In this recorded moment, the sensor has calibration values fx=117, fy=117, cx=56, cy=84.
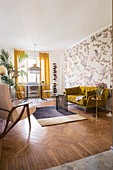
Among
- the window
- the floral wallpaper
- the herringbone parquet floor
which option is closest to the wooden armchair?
the herringbone parquet floor

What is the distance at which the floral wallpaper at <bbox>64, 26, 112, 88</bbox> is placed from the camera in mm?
4184

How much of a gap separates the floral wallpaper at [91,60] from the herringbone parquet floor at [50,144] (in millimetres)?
2367

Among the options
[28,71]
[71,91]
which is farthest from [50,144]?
[28,71]

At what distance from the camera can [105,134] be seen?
2217 mm

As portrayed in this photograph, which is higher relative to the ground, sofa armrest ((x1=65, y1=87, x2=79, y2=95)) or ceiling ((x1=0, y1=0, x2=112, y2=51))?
ceiling ((x1=0, y1=0, x2=112, y2=51))

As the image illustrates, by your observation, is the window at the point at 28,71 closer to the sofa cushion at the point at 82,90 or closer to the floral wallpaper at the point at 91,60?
the floral wallpaper at the point at 91,60

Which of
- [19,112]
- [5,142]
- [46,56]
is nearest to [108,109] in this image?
[19,112]

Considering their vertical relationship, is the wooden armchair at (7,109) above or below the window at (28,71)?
below

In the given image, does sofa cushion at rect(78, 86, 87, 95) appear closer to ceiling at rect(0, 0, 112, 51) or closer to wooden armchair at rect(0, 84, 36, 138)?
ceiling at rect(0, 0, 112, 51)

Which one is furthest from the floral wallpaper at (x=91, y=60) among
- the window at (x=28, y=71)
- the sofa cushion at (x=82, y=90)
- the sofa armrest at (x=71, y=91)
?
the window at (x=28, y=71)

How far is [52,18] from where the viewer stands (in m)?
3.68

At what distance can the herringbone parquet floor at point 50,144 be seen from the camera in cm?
148

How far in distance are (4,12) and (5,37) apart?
2013 millimetres

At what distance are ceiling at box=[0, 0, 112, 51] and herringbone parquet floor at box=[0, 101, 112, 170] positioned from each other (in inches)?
118
